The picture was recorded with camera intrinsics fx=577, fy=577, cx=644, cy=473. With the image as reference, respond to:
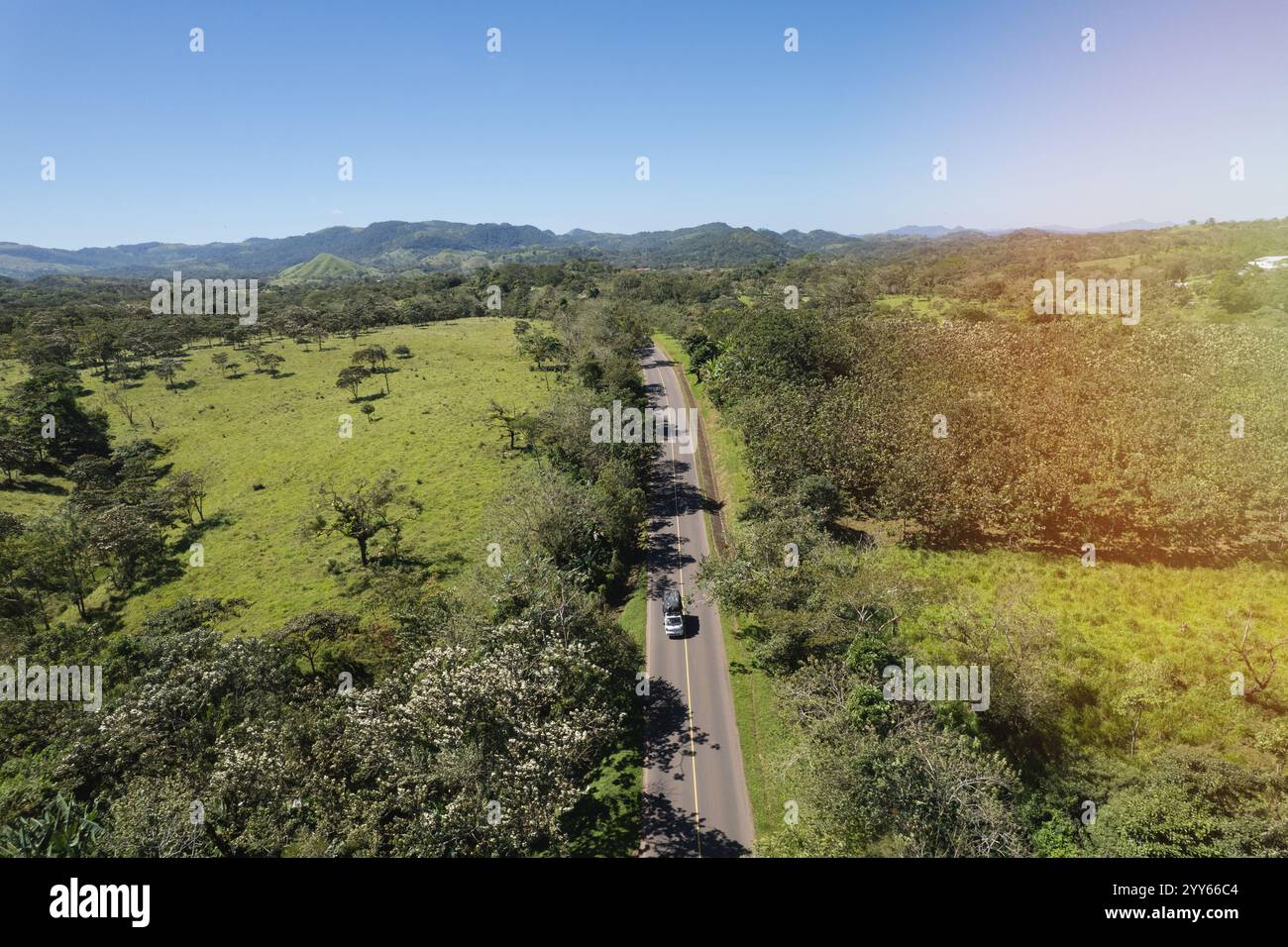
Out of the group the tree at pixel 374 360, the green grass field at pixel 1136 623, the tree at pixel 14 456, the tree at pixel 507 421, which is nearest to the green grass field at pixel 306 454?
the tree at pixel 507 421

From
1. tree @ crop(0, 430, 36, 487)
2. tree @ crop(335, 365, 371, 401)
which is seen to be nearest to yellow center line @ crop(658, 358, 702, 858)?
tree @ crop(335, 365, 371, 401)

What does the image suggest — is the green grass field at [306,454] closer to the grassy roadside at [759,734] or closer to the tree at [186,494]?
the tree at [186,494]

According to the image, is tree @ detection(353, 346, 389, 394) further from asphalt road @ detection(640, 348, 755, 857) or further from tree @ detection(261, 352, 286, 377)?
asphalt road @ detection(640, 348, 755, 857)

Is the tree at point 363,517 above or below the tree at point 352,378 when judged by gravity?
below

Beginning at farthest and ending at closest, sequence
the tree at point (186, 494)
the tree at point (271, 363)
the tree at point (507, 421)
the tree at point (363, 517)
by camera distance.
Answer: the tree at point (271, 363) < the tree at point (507, 421) < the tree at point (186, 494) < the tree at point (363, 517)

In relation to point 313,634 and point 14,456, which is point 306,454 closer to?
point 14,456
